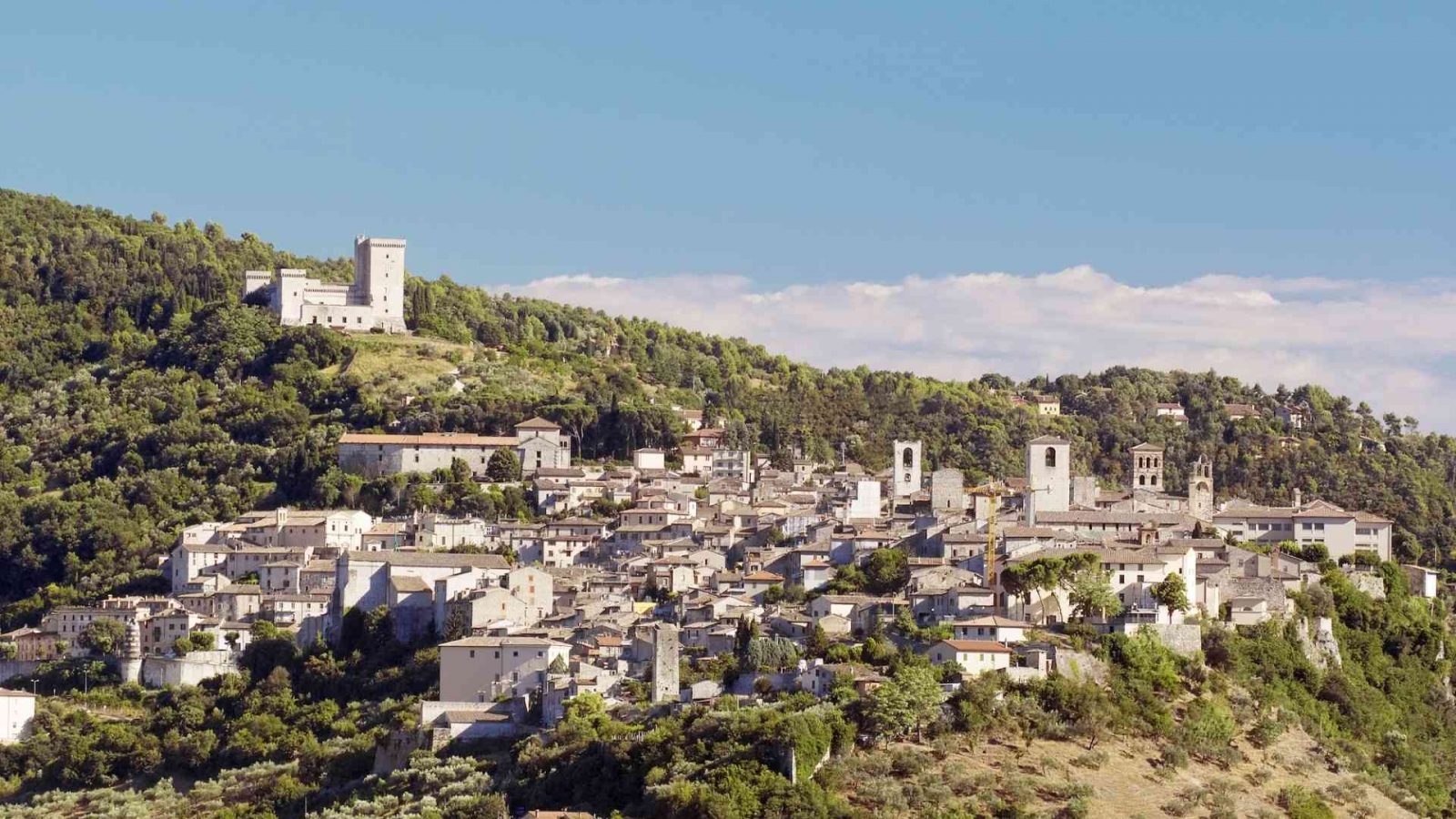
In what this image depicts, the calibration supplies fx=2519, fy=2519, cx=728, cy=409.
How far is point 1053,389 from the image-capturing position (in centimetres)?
12512

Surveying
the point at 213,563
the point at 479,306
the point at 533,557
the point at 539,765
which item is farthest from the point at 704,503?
the point at 479,306

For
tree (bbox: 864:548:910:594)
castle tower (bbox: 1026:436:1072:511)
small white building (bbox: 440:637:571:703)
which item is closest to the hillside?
small white building (bbox: 440:637:571:703)

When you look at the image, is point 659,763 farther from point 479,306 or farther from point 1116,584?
point 479,306

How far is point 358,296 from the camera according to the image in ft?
358

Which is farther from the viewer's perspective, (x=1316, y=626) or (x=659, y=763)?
(x=1316, y=626)

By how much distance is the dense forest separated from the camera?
285 feet

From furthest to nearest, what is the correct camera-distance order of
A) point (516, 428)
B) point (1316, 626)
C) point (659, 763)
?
point (516, 428)
point (1316, 626)
point (659, 763)

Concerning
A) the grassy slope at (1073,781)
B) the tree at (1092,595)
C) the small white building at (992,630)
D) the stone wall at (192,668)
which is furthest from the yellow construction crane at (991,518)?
the stone wall at (192,668)

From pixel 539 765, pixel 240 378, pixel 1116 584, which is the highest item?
pixel 240 378

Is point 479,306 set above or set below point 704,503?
above

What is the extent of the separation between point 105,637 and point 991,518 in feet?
83.5

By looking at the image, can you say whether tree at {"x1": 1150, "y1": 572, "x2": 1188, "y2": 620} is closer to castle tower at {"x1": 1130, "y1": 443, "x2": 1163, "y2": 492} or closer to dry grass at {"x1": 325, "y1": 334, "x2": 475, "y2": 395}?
castle tower at {"x1": 1130, "y1": 443, "x2": 1163, "y2": 492}

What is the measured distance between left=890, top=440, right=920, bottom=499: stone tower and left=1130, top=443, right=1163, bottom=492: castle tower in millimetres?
7613

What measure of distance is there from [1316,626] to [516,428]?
33.2 m
